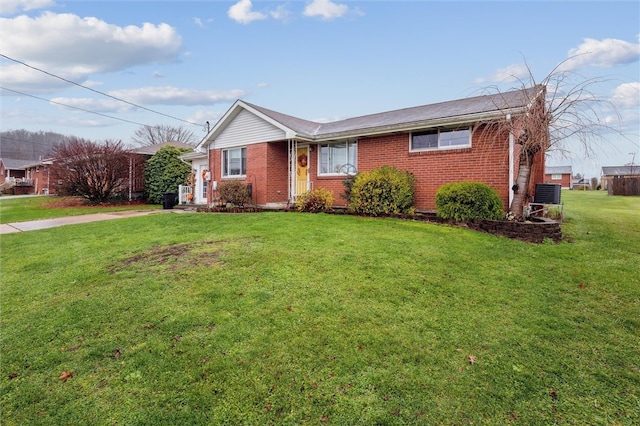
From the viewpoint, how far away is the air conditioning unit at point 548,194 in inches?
373

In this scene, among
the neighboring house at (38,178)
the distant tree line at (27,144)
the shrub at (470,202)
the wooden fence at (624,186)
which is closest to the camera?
the shrub at (470,202)

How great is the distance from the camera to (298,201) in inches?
486

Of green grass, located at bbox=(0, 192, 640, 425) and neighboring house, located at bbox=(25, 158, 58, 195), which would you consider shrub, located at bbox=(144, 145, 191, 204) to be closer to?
green grass, located at bbox=(0, 192, 640, 425)

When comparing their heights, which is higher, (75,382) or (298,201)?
(298,201)

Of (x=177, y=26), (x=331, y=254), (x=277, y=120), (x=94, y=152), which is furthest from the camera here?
(x=94, y=152)

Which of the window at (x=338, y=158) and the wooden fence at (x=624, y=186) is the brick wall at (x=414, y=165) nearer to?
the window at (x=338, y=158)

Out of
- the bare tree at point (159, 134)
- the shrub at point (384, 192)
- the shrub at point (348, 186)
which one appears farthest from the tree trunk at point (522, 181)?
the bare tree at point (159, 134)

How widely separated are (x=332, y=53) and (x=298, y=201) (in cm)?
729

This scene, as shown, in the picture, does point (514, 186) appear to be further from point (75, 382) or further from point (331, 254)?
point (75, 382)

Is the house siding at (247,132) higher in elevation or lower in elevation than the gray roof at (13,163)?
lower

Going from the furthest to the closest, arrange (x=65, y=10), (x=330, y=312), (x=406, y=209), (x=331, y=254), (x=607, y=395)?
(x=65, y=10)
(x=406, y=209)
(x=331, y=254)
(x=330, y=312)
(x=607, y=395)

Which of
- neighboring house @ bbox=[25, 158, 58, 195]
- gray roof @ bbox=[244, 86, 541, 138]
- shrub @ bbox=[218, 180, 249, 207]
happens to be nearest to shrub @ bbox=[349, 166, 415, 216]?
gray roof @ bbox=[244, 86, 541, 138]

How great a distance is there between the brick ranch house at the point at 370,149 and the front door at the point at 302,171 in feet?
0.14

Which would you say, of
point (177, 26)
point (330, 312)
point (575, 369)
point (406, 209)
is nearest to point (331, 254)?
point (330, 312)
